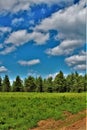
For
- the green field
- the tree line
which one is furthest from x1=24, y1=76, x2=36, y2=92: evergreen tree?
the green field

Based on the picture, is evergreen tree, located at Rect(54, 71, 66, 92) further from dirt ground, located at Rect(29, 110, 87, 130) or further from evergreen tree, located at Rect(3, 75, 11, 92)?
dirt ground, located at Rect(29, 110, 87, 130)

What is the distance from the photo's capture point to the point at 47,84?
121688 mm

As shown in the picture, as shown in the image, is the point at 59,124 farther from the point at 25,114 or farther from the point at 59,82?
the point at 59,82

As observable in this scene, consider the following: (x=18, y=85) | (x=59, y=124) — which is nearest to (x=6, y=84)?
(x=18, y=85)

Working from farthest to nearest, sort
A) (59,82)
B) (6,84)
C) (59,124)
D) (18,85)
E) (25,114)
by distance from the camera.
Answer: (59,82)
(18,85)
(6,84)
(25,114)
(59,124)

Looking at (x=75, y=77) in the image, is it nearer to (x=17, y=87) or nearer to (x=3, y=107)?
(x=17, y=87)

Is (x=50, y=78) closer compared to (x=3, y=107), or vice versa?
(x=3, y=107)

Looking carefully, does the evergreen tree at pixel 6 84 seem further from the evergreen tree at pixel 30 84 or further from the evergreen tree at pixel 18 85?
the evergreen tree at pixel 30 84

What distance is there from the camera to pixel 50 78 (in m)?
127

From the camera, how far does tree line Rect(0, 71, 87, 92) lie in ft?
375

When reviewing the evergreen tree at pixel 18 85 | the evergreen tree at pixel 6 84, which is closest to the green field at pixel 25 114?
the evergreen tree at pixel 6 84

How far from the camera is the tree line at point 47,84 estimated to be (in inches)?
4505

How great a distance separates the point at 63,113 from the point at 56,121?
3985 millimetres

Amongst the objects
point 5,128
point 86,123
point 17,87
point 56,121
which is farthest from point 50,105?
point 17,87
